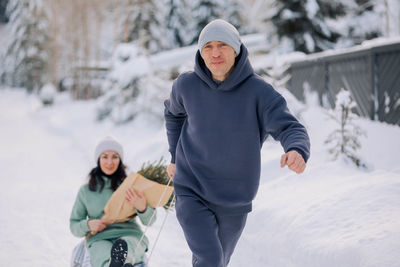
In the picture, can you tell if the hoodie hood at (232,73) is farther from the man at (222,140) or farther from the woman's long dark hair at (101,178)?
the woman's long dark hair at (101,178)

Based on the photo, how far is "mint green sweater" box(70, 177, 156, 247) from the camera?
129 inches

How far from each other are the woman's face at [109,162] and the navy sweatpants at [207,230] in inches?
46.3

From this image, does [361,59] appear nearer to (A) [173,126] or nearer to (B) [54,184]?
(B) [54,184]

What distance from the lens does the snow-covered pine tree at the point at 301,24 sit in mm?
18609

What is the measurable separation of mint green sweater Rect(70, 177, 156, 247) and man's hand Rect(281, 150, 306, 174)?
1.64 meters

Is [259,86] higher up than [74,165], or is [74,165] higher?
[259,86]

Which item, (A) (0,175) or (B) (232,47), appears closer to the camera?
(B) (232,47)

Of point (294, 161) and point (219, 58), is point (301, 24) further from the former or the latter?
point (294, 161)

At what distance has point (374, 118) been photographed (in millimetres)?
8555

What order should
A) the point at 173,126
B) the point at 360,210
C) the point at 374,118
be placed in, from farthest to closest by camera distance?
1. the point at 374,118
2. the point at 360,210
3. the point at 173,126

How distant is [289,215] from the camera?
160 inches

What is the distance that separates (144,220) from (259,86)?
1.56 metres

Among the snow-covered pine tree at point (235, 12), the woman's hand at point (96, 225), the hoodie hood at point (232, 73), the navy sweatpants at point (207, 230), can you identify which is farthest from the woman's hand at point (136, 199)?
the snow-covered pine tree at point (235, 12)

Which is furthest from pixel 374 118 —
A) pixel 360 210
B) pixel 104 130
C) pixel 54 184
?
pixel 104 130
